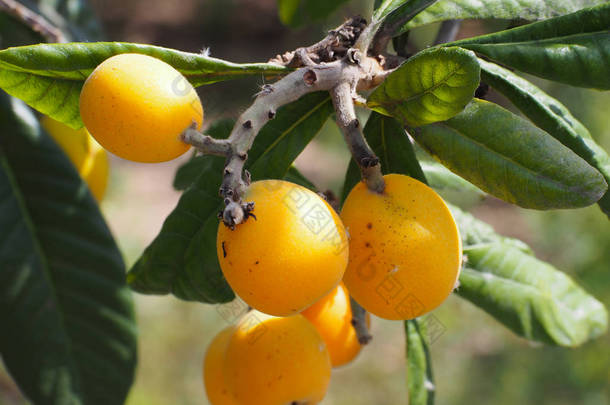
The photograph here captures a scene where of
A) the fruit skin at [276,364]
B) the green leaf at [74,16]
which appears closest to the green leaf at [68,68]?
the fruit skin at [276,364]

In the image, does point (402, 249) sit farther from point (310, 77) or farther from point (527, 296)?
point (527, 296)

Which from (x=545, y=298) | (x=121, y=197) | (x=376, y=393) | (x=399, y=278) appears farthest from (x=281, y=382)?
(x=121, y=197)

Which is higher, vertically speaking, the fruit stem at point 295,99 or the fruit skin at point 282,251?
the fruit stem at point 295,99

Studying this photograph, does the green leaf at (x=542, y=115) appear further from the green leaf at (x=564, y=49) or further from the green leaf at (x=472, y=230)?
the green leaf at (x=472, y=230)

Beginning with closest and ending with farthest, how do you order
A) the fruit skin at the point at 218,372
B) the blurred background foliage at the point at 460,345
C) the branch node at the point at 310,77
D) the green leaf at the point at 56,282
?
the branch node at the point at 310,77 → the fruit skin at the point at 218,372 → the green leaf at the point at 56,282 → the blurred background foliage at the point at 460,345

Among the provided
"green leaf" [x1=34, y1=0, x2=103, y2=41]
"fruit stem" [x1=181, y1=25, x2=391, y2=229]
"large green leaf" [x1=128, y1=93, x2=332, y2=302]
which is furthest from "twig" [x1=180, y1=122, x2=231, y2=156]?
"green leaf" [x1=34, y1=0, x2=103, y2=41]

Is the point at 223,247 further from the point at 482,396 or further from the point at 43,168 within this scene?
the point at 482,396

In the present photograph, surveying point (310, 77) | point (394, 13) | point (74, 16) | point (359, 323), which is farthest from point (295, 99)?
point (74, 16)

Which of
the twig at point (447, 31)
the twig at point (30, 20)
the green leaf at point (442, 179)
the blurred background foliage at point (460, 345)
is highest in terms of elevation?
the twig at point (447, 31)
